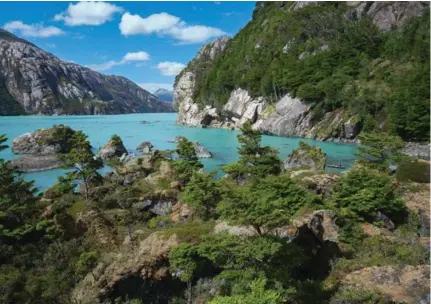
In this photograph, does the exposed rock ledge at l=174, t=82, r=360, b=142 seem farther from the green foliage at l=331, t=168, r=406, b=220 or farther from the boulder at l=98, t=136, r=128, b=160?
the green foliage at l=331, t=168, r=406, b=220

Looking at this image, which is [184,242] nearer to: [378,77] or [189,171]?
[189,171]

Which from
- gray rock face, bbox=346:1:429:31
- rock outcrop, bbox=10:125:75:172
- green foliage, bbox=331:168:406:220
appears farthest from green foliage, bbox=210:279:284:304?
gray rock face, bbox=346:1:429:31

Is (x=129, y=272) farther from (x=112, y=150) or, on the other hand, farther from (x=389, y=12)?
(x=389, y=12)

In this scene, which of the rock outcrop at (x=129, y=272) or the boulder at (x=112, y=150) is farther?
the boulder at (x=112, y=150)

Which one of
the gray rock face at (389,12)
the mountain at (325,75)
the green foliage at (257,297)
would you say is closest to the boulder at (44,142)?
the mountain at (325,75)

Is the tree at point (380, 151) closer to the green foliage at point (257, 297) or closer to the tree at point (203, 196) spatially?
the tree at point (203, 196)

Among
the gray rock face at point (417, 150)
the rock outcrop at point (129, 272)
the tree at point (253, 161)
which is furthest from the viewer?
the gray rock face at point (417, 150)
